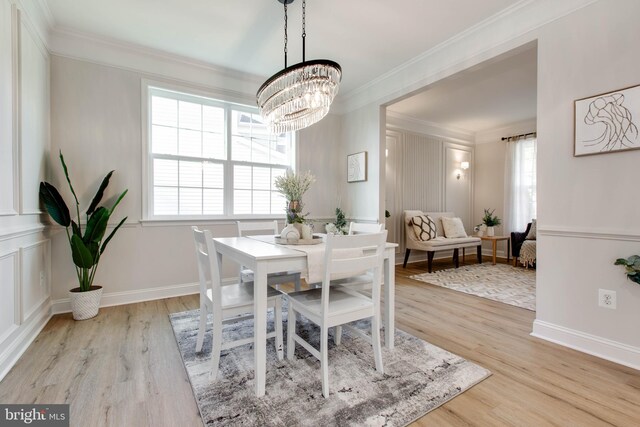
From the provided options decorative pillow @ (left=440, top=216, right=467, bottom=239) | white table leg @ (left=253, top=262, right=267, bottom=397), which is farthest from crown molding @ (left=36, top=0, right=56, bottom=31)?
decorative pillow @ (left=440, top=216, right=467, bottom=239)

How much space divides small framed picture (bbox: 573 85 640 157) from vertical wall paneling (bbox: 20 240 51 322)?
4135 millimetres

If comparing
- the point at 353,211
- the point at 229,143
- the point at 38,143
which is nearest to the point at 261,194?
the point at 229,143

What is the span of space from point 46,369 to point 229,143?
2.78m

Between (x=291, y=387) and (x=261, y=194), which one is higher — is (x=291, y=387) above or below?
below

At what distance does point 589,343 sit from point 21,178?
14.1 ft

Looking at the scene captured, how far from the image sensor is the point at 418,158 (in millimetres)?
5848

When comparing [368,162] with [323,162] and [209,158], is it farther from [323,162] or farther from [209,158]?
[209,158]

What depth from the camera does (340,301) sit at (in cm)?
191

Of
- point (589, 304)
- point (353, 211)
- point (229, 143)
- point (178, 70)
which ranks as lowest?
point (589, 304)

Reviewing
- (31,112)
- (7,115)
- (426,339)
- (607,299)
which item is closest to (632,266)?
(607,299)

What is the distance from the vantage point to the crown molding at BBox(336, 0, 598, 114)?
2.38m

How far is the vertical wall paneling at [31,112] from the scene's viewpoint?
2.25 meters

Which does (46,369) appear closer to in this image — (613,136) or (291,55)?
(291,55)

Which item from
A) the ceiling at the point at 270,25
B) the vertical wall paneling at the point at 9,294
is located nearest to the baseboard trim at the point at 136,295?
the vertical wall paneling at the point at 9,294
